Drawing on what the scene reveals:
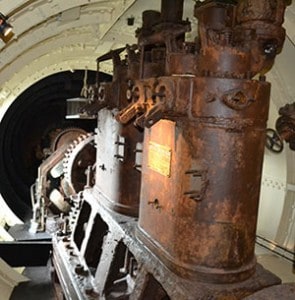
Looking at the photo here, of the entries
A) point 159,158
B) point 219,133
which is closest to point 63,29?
point 159,158

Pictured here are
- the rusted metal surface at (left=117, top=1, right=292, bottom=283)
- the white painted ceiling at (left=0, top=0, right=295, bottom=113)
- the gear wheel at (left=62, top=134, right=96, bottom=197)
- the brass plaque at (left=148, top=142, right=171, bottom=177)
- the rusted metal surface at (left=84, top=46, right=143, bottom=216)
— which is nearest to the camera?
the rusted metal surface at (left=117, top=1, right=292, bottom=283)

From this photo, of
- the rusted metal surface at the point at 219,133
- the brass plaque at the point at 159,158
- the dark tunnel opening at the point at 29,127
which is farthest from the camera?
the dark tunnel opening at the point at 29,127

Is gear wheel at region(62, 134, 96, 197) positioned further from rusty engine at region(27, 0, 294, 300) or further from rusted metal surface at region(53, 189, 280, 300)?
rusty engine at region(27, 0, 294, 300)

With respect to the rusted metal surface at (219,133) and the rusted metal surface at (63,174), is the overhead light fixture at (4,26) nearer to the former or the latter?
the rusted metal surface at (219,133)

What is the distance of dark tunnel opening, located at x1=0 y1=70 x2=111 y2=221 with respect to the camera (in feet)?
35.7

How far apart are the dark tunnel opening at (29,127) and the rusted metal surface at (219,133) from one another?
7.97 m

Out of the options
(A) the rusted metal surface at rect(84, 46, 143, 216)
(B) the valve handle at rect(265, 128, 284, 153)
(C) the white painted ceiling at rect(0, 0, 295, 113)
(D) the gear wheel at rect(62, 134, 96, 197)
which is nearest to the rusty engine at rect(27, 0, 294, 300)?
(A) the rusted metal surface at rect(84, 46, 143, 216)

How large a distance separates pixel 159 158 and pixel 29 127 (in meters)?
9.98

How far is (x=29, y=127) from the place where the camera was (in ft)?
40.5

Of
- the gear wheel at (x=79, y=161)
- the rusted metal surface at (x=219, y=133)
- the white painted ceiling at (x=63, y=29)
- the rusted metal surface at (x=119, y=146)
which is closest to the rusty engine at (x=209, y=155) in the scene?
the rusted metal surface at (x=219, y=133)

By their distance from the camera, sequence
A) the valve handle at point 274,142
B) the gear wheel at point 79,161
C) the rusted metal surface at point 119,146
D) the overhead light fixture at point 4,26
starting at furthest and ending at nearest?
the gear wheel at point 79,161
the valve handle at point 274,142
the rusted metal surface at point 119,146
the overhead light fixture at point 4,26

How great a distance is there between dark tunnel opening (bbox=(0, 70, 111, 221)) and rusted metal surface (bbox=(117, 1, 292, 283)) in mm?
7971

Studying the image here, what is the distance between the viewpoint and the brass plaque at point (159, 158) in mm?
3035

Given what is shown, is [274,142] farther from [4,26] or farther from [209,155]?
[4,26]
